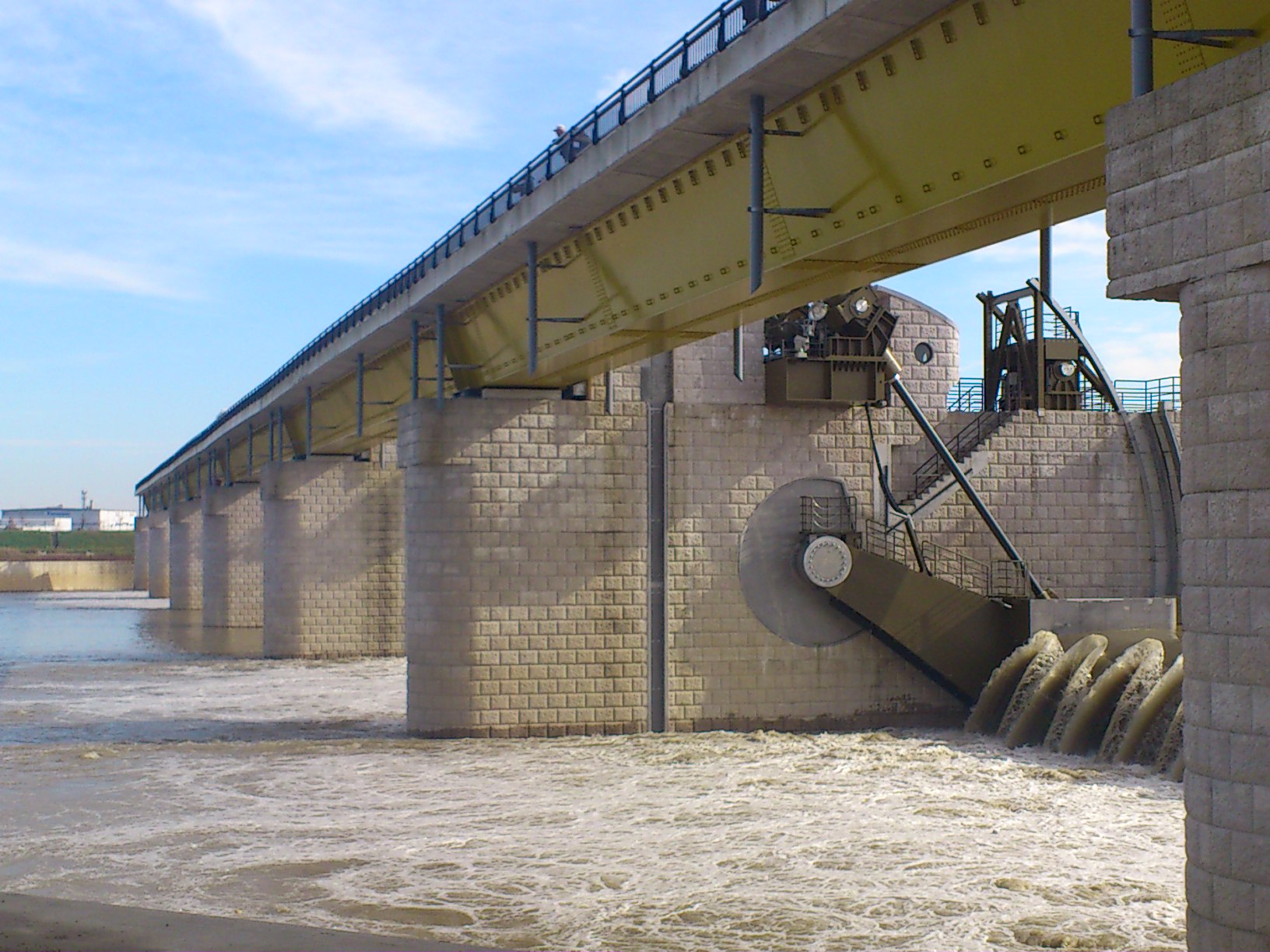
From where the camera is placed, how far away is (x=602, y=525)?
2781 cm

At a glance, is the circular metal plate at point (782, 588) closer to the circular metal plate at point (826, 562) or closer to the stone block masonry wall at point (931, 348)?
the circular metal plate at point (826, 562)

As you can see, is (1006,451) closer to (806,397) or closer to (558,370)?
(806,397)

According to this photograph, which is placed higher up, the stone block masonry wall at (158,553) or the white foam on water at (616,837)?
the stone block masonry wall at (158,553)

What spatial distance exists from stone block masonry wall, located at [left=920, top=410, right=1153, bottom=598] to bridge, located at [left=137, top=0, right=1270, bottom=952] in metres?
0.06

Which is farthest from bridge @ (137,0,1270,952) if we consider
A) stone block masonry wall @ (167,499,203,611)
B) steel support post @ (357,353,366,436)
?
stone block masonry wall @ (167,499,203,611)

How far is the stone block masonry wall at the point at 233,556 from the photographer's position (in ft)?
198

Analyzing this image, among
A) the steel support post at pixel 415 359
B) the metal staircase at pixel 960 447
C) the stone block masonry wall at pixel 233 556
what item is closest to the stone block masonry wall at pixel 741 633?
the metal staircase at pixel 960 447

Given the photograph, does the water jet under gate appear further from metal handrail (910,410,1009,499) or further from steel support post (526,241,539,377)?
steel support post (526,241,539,377)

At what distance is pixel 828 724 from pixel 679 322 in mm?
9934

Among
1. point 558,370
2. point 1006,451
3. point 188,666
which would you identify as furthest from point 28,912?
point 188,666

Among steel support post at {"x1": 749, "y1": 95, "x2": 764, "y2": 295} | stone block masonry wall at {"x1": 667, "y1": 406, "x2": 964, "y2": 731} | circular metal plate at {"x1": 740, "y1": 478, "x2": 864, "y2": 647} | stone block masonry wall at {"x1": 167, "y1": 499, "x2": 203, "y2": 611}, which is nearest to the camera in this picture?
steel support post at {"x1": 749, "y1": 95, "x2": 764, "y2": 295}

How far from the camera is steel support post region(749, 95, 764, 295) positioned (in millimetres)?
16344

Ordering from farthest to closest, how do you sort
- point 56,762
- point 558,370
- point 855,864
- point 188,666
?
point 188,666 → point 558,370 → point 56,762 → point 855,864

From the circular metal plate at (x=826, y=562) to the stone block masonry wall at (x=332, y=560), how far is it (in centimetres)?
2172
